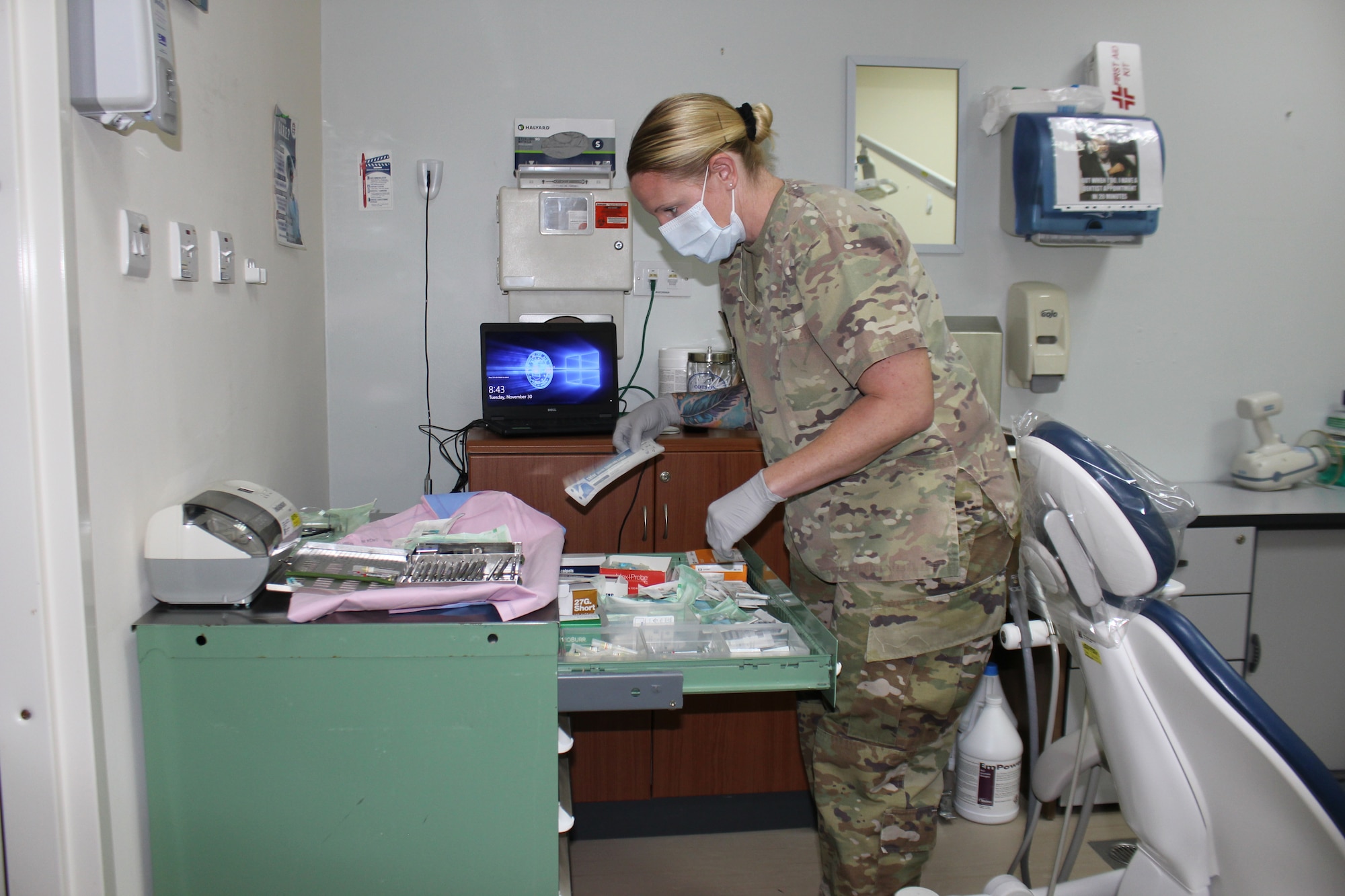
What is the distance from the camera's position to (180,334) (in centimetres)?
137

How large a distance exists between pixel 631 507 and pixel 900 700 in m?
0.93

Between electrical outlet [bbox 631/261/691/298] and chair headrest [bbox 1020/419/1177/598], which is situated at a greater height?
electrical outlet [bbox 631/261/691/298]

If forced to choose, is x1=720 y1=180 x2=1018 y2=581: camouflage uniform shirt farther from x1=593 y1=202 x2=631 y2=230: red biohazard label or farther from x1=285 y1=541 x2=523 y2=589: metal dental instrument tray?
x1=593 y1=202 x2=631 y2=230: red biohazard label

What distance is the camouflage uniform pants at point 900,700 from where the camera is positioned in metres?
1.39

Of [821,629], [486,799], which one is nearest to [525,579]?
[486,799]

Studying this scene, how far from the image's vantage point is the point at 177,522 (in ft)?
4.04

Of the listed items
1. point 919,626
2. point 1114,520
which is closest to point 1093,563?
point 1114,520

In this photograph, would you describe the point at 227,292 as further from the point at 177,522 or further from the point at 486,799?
the point at 486,799

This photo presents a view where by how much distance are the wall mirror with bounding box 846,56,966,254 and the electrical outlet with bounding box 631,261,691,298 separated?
1.93 ft

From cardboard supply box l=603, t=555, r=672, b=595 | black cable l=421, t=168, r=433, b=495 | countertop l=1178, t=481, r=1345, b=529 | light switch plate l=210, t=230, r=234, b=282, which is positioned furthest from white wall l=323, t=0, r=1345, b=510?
cardboard supply box l=603, t=555, r=672, b=595

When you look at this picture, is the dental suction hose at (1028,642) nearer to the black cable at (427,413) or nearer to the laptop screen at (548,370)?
the laptop screen at (548,370)

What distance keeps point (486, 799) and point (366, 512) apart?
634 mm

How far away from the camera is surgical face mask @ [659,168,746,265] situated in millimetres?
1460

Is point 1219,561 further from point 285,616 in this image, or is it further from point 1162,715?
point 285,616
